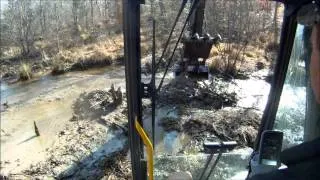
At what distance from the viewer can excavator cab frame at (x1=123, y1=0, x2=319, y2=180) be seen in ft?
7.01

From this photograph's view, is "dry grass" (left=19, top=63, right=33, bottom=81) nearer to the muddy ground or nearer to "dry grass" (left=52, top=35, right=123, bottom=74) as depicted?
"dry grass" (left=52, top=35, right=123, bottom=74)

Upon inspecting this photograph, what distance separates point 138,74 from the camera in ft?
7.45

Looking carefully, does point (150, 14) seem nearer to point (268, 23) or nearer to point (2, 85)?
point (2, 85)

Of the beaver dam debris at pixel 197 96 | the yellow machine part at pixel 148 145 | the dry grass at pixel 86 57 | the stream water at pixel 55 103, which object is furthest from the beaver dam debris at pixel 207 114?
the yellow machine part at pixel 148 145

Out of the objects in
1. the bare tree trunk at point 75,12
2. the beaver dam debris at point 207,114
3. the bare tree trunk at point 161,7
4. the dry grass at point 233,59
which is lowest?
the beaver dam debris at point 207,114

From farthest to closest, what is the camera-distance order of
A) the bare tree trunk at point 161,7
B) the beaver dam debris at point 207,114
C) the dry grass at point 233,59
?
1. the dry grass at point 233,59
2. the beaver dam debris at point 207,114
3. the bare tree trunk at point 161,7

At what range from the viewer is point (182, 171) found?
7.94ft

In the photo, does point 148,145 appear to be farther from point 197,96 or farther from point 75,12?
point 75,12

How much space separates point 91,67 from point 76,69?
435 millimetres

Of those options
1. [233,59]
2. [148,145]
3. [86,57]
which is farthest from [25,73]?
[148,145]

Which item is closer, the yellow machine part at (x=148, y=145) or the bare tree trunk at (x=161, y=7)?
the yellow machine part at (x=148, y=145)

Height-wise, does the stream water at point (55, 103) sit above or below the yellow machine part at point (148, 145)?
below

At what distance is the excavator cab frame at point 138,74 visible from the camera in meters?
2.14

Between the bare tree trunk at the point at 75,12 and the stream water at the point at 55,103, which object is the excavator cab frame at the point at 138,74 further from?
the bare tree trunk at the point at 75,12
